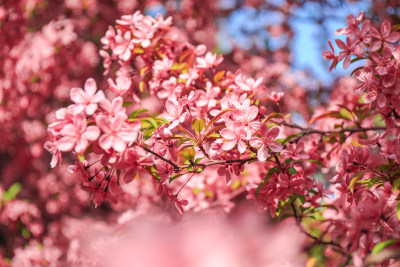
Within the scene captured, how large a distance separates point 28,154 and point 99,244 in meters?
2.89

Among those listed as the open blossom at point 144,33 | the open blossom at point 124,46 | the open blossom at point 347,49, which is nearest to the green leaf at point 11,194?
the open blossom at point 124,46

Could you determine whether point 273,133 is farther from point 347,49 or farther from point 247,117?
point 347,49

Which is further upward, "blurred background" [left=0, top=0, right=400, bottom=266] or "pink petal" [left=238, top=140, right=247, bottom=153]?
"pink petal" [left=238, top=140, right=247, bottom=153]

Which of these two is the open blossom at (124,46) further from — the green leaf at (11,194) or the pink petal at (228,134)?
the green leaf at (11,194)

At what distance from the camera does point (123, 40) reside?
1.59m

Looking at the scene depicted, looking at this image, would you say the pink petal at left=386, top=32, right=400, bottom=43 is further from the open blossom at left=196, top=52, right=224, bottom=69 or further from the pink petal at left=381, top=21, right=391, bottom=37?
the open blossom at left=196, top=52, right=224, bottom=69

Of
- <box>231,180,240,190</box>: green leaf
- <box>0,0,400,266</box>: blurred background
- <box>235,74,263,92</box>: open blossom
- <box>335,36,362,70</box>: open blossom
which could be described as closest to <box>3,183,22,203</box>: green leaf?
→ <box>0,0,400,266</box>: blurred background

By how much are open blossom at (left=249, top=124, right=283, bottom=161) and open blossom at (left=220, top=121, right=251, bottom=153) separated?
0.03 meters

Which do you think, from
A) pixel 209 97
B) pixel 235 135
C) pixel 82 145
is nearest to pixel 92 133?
pixel 82 145

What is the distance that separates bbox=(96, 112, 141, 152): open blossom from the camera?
2.73 feet

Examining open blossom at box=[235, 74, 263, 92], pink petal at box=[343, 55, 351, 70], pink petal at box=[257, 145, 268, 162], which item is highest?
pink petal at box=[343, 55, 351, 70]

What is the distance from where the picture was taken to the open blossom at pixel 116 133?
2.73 feet

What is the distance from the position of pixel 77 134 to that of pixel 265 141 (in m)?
0.58

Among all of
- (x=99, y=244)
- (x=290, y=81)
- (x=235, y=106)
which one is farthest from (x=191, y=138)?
(x=290, y=81)
